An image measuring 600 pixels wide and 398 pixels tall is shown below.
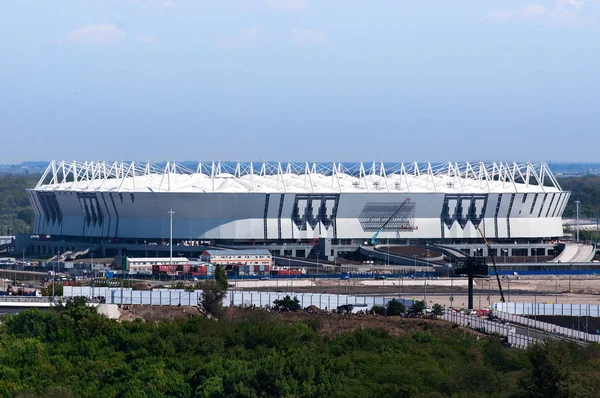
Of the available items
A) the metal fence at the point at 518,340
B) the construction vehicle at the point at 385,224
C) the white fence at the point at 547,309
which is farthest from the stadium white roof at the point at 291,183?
the metal fence at the point at 518,340

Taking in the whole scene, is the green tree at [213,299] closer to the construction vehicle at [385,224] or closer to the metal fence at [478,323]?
the metal fence at [478,323]

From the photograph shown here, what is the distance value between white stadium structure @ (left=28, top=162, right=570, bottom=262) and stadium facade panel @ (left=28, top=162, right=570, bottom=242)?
76 mm

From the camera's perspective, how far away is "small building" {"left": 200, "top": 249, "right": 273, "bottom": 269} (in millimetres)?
92625

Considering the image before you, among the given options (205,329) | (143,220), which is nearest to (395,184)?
(143,220)

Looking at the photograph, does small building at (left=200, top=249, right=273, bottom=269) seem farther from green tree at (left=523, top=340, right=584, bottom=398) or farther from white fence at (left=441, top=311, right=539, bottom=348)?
green tree at (left=523, top=340, right=584, bottom=398)

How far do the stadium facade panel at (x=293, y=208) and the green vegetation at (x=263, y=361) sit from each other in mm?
41495

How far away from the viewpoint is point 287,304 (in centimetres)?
6266

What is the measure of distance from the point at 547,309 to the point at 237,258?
3334 cm

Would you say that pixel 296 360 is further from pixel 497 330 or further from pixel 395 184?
pixel 395 184

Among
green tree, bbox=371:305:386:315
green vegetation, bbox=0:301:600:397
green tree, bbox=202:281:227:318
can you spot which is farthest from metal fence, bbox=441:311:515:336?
green tree, bbox=202:281:227:318

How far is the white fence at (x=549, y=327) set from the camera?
54.6 meters

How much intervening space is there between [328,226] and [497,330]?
47.5 meters

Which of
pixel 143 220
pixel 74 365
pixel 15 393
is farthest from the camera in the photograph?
pixel 143 220

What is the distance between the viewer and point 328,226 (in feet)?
337
